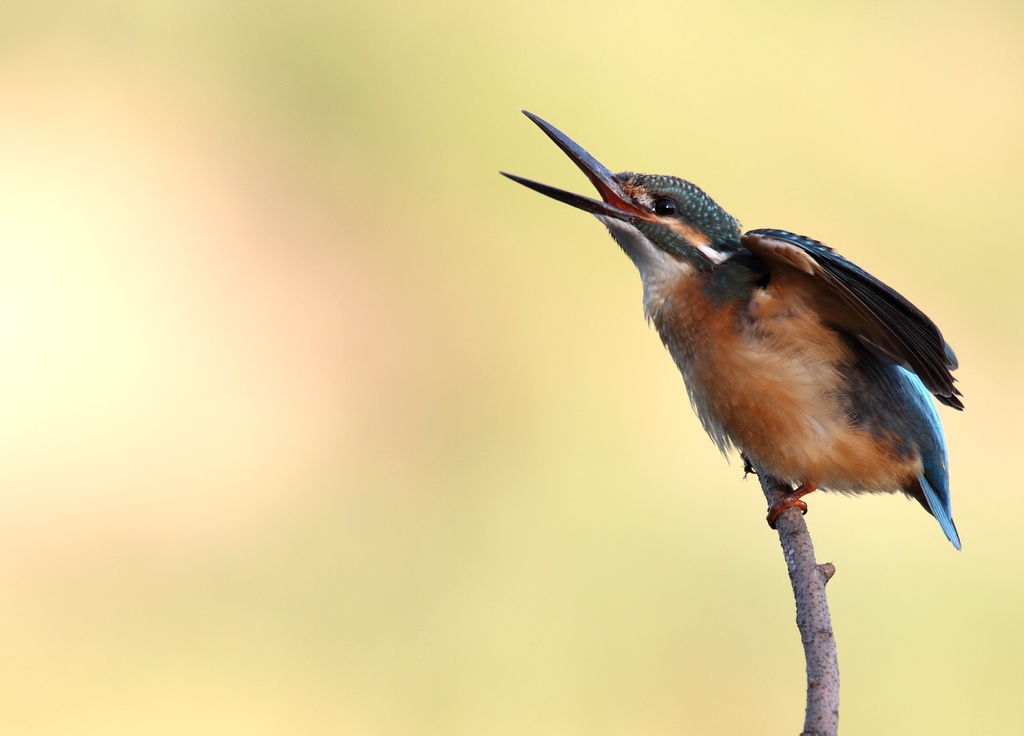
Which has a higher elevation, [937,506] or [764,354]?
[764,354]

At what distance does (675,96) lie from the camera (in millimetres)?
7984

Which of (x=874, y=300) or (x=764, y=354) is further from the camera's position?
(x=764, y=354)

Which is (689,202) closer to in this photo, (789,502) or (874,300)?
(874,300)

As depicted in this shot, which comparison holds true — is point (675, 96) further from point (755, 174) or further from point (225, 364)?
point (225, 364)

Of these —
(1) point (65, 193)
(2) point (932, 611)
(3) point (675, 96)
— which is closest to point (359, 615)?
(2) point (932, 611)

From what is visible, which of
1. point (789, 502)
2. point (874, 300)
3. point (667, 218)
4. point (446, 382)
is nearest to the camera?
point (874, 300)

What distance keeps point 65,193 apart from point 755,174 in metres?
4.33

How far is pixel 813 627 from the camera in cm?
205

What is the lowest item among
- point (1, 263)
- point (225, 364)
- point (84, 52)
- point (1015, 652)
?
point (1015, 652)

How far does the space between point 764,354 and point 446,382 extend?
13.8 ft

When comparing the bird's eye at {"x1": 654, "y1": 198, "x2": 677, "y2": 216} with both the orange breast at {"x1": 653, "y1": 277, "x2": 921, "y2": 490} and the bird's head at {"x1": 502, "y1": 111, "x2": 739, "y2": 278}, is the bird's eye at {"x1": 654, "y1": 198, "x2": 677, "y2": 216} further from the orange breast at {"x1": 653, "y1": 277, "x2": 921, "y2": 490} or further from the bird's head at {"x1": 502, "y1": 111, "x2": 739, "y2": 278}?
the orange breast at {"x1": 653, "y1": 277, "x2": 921, "y2": 490}

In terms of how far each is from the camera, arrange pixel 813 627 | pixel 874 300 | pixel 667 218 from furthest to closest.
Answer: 1. pixel 667 218
2. pixel 874 300
3. pixel 813 627

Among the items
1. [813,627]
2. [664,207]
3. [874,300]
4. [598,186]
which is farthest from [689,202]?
[813,627]

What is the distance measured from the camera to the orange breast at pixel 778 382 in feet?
9.43
